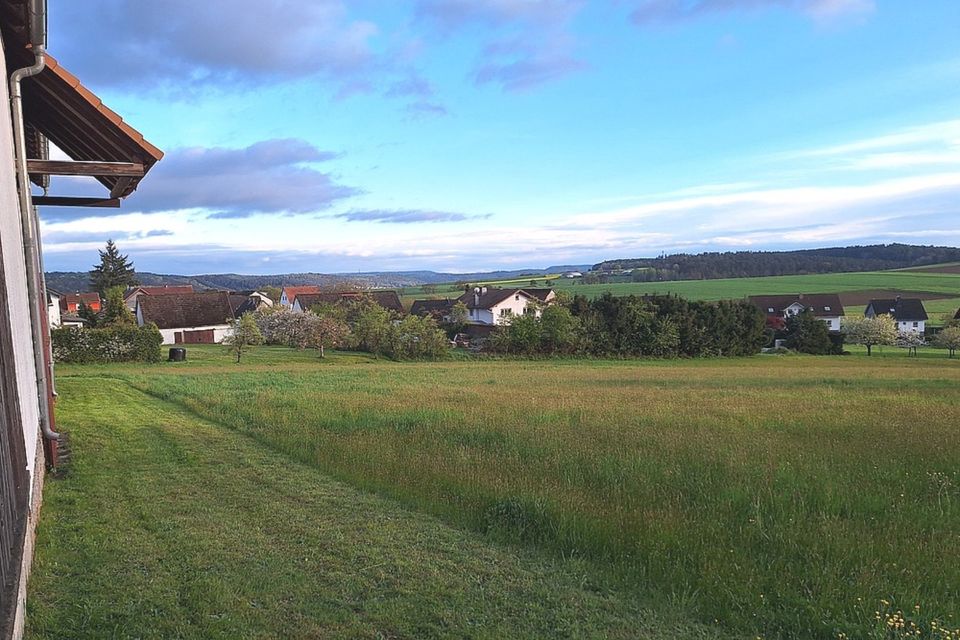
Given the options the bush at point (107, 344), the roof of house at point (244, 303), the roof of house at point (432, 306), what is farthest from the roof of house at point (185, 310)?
the roof of house at point (432, 306)

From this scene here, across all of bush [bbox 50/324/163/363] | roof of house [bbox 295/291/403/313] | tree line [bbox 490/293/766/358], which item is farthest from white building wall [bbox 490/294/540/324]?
bush [bbox 50/324/163/363]

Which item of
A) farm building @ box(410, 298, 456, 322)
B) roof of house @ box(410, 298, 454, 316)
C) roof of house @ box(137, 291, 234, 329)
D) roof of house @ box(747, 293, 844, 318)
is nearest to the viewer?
roof of house @ box(137, 291, 234, 329)

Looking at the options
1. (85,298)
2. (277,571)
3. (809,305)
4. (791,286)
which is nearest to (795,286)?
(791,286)

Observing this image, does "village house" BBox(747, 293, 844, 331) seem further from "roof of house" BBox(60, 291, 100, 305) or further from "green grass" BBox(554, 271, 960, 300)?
"roof of house" BBox(60, 291, 100, 305)

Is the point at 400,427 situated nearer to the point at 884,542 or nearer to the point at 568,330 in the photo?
the point at 884,542

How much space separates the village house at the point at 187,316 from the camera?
5819 cm

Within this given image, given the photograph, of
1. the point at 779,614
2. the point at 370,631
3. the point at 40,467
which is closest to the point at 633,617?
the point at 779,614

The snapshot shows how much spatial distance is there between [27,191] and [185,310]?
5734 centimetres

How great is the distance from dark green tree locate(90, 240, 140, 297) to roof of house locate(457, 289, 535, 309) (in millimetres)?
43388

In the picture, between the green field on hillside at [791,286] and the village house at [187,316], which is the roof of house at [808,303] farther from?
the village house at [187,316]

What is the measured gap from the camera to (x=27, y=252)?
6.73m

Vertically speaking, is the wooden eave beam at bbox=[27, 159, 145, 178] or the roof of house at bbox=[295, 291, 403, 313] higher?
the wooden eave beam at bbox=[27, 159, 145, 178]

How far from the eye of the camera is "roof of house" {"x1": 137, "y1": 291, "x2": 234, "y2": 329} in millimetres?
58406

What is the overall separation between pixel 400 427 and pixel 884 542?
8087mm
